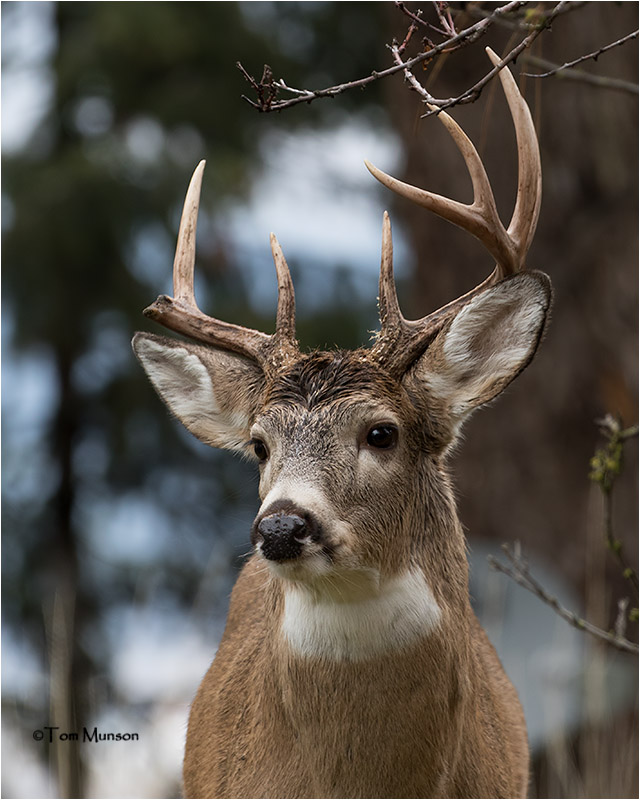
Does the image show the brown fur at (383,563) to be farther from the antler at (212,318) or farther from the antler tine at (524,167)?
the antler tine at (524,167)

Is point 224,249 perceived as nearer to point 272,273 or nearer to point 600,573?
point 272,273

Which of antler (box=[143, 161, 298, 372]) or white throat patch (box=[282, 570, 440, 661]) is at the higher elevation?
antler (box=[143, 161, 298, 372])

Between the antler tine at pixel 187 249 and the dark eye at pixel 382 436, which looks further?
the antler tine at pixel 187 249

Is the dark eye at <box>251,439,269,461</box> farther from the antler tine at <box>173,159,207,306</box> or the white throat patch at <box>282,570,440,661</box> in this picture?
the antler tine at <box>173,159,207,306</box>

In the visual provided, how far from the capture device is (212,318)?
475cm

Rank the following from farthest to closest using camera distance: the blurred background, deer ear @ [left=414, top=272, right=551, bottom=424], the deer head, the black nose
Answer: the blurred background
deer ear @ [left=414, top=272, right=551, bottom=424]
the deer head
the black nose

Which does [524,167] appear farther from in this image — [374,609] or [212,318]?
[374,609]

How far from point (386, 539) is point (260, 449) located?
22.3 inches

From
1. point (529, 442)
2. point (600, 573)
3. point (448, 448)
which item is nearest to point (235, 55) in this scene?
point (529, 442)

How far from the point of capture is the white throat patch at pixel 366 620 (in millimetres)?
4074

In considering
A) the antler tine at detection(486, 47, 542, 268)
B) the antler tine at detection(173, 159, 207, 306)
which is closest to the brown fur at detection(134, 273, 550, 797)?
the antler tine at detection(486, 47, 542, 268)

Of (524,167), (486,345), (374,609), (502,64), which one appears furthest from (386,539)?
(502,64)

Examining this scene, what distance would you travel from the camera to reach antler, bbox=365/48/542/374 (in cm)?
421

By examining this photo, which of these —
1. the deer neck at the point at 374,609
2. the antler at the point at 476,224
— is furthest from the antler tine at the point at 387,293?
the deer neck at the point at 374,609
